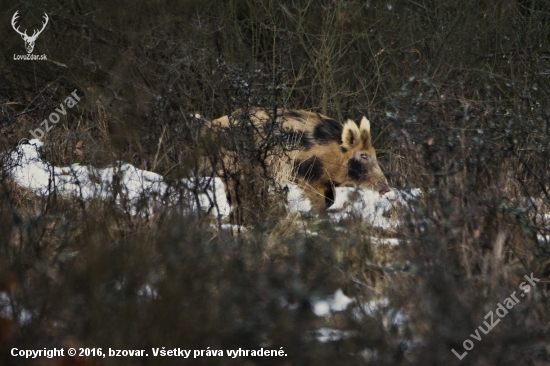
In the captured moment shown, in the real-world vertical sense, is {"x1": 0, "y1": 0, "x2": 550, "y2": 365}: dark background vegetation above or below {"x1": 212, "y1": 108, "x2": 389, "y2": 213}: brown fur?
below

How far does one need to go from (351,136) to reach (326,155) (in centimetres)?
38

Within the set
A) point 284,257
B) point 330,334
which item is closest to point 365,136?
point 284,257

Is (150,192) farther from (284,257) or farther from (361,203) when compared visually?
(361,203)

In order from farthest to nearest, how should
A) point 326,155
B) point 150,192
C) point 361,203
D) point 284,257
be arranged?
point 326,155
point 361,203
point 150,192
point 284,257

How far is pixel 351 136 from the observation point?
7.95m

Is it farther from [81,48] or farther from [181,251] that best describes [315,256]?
[81,48]

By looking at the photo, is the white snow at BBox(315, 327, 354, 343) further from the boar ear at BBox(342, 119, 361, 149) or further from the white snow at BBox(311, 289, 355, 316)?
the boar ear at BBox(342, 119, 361, 149)

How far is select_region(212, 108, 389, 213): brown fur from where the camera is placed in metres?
7.63

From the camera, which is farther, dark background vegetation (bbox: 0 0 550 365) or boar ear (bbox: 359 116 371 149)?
boar ear (bbox: 359 116 371 149)

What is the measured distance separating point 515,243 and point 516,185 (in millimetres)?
1147

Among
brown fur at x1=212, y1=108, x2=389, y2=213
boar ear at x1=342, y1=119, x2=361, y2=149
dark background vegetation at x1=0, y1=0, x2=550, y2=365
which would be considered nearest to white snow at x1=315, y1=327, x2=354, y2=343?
dark background vegetation at x1=0, y1=0, x2=550, y2=365

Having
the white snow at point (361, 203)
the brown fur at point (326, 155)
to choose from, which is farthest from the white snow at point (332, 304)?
the brown fur at point (326, 155)

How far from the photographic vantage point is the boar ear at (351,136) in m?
7.89

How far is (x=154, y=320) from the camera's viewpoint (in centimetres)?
306
